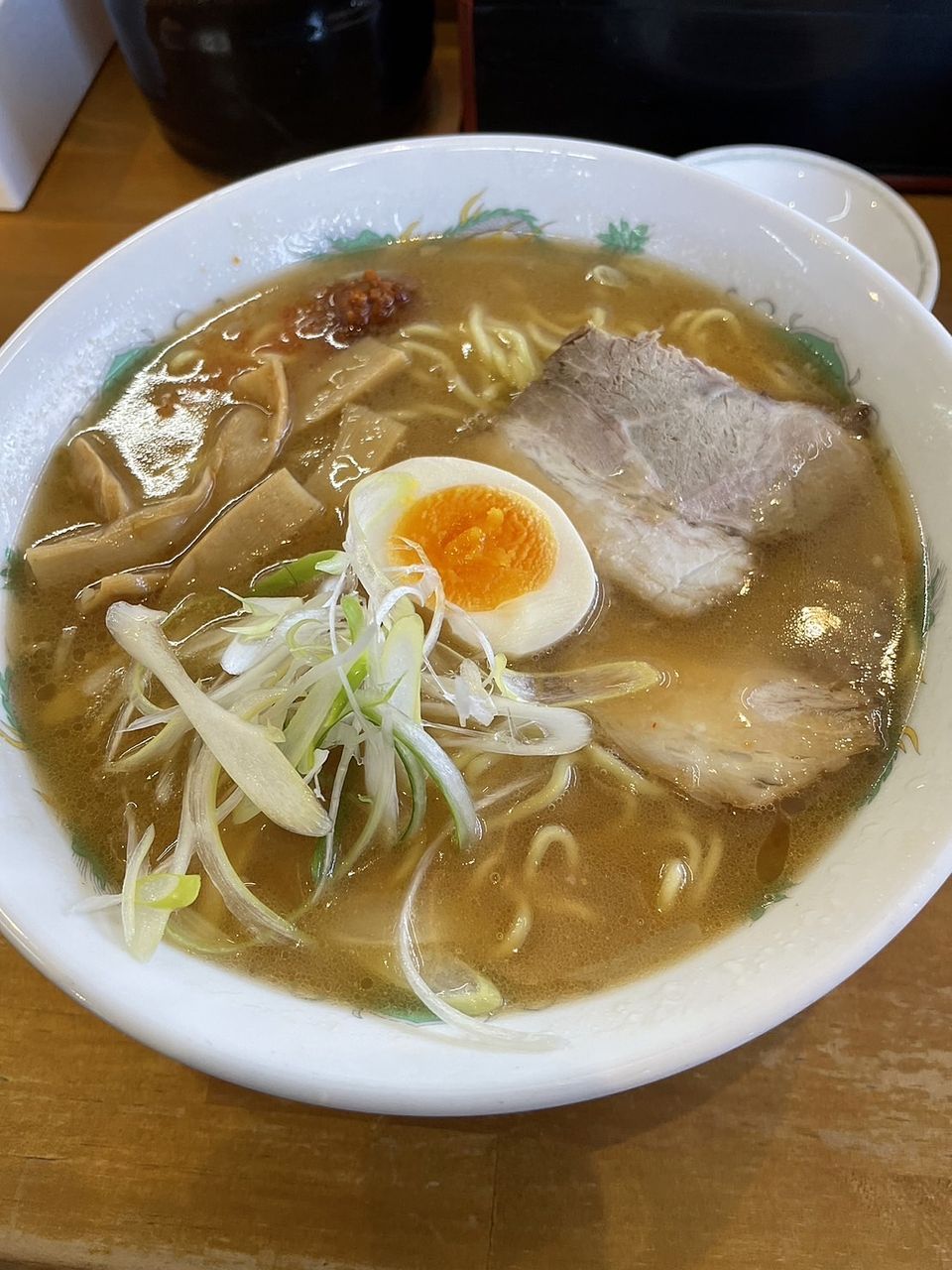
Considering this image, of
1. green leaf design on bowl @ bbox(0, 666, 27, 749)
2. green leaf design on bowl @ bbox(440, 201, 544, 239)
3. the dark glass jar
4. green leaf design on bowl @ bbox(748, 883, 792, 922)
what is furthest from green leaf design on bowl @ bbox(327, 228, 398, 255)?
green leaf design on bowl @ bbox(748, 883, 792, 922)

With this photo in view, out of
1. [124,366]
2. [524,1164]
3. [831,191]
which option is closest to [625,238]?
[831,191]

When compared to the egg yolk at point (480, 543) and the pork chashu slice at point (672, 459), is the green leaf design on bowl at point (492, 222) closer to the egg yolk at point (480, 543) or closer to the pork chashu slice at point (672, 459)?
the pork chashu slice at point (672, 459)

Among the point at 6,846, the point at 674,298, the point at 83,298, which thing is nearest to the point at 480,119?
the point at 674,298

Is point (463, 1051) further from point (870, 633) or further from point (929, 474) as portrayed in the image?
point (929, 474)

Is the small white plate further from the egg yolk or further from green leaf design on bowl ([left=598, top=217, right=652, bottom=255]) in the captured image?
the egg yolk

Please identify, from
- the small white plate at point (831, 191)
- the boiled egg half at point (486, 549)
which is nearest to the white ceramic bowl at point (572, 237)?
the small white plate at point (831, 191)

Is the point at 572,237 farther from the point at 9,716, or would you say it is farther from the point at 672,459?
the point at 9,716
